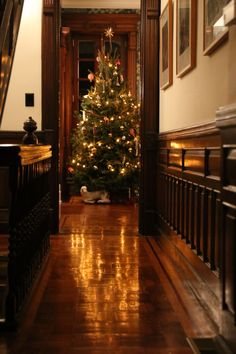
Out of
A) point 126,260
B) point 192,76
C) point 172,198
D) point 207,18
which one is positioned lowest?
point 126,260

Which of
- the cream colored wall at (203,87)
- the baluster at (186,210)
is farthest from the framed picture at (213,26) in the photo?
the baluster at (186,210)

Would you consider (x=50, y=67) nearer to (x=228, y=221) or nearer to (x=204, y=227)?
(x=204, y=227)

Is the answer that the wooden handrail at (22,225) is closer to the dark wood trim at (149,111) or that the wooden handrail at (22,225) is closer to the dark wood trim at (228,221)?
the dark wood trim at (228,221)

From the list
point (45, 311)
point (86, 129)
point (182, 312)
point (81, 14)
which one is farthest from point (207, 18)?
point (81, 14)

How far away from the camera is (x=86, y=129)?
8930 millimetres

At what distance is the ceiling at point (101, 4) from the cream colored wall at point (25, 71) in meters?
3.92

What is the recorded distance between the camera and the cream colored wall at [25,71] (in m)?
5.65

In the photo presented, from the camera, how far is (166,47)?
5.07 m

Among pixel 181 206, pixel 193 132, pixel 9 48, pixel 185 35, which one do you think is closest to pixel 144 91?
pixel 9 48

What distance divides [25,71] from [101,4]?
438 centimetres

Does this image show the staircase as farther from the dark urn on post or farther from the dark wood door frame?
the dark urn on post

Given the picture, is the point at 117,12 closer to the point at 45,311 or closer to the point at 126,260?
the point at 126,260

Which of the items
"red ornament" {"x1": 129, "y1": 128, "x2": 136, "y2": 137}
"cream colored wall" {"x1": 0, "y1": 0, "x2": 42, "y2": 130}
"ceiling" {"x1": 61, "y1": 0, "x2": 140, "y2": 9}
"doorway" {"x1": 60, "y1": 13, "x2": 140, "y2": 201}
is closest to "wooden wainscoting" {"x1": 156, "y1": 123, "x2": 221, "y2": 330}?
"cream colored wall" {"x1": 0, "y1": 0, "x2": 42, "y2": 130}

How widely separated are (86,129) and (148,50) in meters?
3.39
